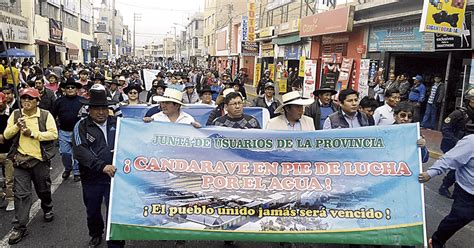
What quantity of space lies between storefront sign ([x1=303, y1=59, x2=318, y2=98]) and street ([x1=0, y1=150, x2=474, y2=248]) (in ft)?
47.9

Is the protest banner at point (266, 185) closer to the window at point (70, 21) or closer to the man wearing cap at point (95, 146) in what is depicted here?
the man wearing cap at point (95, 146)

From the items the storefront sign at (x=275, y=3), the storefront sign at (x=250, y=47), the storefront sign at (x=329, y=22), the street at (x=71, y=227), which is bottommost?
the street at (x=71, y=227)

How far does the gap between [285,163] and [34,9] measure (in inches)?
1146

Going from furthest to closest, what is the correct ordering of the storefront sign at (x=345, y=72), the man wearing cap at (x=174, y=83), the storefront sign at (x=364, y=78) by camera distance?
the storefront sign at (x=345, y=72)
the storefront sign at (x=364, y=78)
the man wearing cap at (x=174, y=83)

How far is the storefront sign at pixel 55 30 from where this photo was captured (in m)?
31.9

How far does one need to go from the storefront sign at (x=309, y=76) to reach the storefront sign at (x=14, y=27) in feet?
48.3

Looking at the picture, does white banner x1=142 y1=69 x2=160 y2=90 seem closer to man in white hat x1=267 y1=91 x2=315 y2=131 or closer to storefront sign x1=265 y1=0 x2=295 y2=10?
man in white hat x1=267 y1=91 x2=315 y2=131

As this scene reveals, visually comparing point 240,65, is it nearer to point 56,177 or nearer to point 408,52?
point 408,52

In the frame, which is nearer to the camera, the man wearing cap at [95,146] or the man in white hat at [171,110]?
the man wearing cap at [95,146]

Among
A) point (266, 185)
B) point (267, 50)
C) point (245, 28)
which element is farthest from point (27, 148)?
point (245, 28)

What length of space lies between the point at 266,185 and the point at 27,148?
109 inches

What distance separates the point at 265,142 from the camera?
3836 mm

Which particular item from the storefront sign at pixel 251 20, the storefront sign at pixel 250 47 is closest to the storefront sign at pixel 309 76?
the storefront sign at pixel 251 20

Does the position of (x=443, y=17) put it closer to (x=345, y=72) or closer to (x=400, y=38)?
(x=400, y=38)
